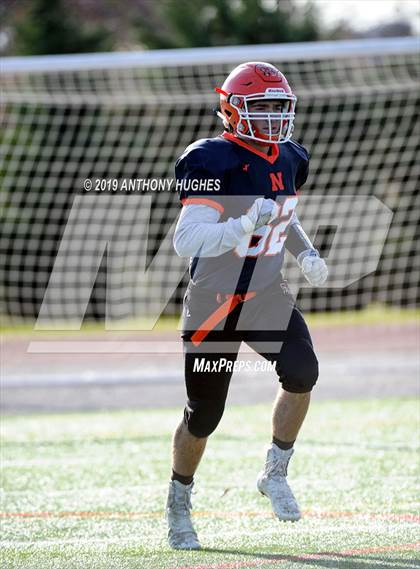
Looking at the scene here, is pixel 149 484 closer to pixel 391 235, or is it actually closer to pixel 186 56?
pixel 186 56

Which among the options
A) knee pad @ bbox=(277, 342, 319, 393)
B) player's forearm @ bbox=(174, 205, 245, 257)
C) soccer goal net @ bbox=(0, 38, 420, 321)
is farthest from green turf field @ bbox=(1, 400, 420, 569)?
soccer goal net @ bbox=(0, 38, 420, 321)

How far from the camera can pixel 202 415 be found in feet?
14.2

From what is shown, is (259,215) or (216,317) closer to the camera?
(259,215)

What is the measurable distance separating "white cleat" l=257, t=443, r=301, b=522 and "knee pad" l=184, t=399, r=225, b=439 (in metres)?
0.28

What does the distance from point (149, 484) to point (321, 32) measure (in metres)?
10.9

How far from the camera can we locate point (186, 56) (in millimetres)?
8594

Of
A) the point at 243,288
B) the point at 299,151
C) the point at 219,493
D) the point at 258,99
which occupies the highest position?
the point at 258,99

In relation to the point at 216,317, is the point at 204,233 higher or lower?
higher

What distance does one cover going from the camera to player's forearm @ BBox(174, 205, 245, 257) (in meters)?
4.11

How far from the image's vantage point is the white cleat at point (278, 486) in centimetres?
427

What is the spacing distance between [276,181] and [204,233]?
45 centimetres

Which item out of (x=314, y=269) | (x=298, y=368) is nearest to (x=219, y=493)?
(x=298, y=368)

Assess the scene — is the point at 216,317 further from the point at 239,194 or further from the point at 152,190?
the point at 152,190

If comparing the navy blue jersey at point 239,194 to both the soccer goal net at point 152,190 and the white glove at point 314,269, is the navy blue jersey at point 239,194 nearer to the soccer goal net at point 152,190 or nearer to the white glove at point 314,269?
the white glove at point 314,269
